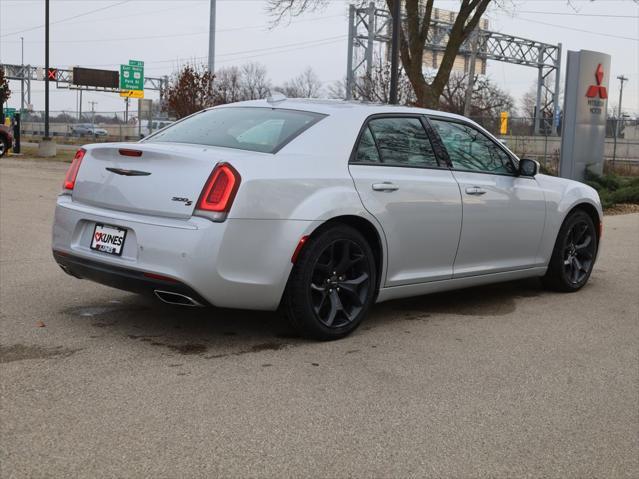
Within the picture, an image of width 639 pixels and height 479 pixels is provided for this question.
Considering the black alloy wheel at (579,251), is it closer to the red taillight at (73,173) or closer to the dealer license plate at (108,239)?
the dealer license plate at (108,239)

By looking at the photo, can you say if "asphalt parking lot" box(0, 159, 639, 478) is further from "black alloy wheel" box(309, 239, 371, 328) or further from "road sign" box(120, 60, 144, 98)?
"road sign" box(120, 60, 144, 98)

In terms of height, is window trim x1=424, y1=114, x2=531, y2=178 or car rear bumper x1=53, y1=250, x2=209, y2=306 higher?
window trim x1=424, y1=114, x2=531, y2=178

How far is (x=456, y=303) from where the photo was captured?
6844mm

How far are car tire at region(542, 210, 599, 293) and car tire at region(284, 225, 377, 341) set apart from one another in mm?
2370

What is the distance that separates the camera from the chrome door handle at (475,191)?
622cm

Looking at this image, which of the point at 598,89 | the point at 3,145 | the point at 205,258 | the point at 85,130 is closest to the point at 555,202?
the point at 205,258

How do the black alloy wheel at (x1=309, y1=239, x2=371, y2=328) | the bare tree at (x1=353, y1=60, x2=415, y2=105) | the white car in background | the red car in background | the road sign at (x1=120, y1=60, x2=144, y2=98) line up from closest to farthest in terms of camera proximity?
the black alloy wheel at (x1=309, y1=239, x2=371, y2=328), the red car in background, the bare tree at (x1=353, y1=60, x2=415, y2=105), the road sign at (x1=120, y1=60, x2=144, y2=98), the white car in background

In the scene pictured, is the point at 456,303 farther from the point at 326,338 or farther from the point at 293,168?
the point at 293,168

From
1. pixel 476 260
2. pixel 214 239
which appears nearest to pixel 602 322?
pixel 476 260

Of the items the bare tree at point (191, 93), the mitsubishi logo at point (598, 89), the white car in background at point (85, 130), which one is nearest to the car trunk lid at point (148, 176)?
the mitsubishi logo at point (598, 89)

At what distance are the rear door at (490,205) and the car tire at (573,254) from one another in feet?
1.21

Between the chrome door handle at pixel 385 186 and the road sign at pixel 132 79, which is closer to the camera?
the chrome door handle at pixel 385 186

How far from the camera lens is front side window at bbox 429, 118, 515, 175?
6.35 m

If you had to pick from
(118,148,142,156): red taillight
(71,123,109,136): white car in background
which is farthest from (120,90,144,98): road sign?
(118,148,142,156): red taillight
